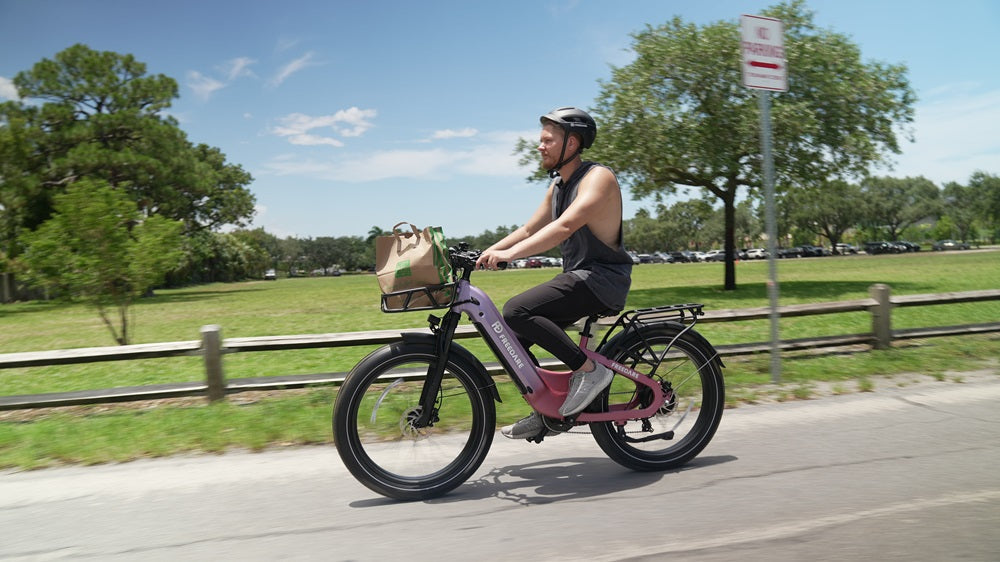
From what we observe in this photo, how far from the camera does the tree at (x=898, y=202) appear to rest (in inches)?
3526

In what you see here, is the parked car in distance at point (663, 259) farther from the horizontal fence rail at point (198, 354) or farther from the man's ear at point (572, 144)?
the man's ear at point (572, 144)

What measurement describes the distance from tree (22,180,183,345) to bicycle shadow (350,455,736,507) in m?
10.0

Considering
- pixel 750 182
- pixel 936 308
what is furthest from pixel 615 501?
pixel 750 182

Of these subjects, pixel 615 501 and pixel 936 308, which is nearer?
pixel 615 501

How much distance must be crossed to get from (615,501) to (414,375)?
1.25 meters

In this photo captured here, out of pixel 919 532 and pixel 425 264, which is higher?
pixel 425 264

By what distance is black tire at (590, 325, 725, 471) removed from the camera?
387 cm

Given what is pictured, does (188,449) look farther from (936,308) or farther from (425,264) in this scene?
(936,308)

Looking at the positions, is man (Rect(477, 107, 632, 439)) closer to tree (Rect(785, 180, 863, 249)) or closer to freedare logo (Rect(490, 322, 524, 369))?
freedare logo (Rect(490, 322, 524, 369))

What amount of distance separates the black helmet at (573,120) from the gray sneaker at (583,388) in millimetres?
1317

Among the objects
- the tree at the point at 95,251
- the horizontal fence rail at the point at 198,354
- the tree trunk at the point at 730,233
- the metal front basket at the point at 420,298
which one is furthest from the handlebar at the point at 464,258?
the tree trunk at the point at 730,233

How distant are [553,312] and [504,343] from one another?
1.07ft

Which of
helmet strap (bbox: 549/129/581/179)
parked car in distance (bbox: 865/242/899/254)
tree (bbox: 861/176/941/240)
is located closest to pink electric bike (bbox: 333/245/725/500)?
helmet strap (bbox: 549/129/581/179)

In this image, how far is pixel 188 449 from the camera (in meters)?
4.73
